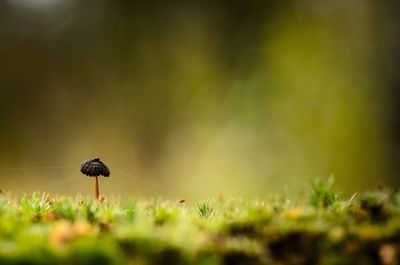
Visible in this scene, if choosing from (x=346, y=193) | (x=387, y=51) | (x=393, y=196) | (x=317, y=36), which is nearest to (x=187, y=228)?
(x=393, y=196)

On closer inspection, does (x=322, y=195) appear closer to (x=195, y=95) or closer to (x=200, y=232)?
(x=200, y=232)

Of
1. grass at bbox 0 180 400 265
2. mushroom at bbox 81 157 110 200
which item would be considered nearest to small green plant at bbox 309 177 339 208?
grass at bbox 0 180 400 265

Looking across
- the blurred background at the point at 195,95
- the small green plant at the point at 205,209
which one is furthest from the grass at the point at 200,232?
the blurred background at the point at 195,95

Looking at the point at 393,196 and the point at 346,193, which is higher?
the point at 346,193

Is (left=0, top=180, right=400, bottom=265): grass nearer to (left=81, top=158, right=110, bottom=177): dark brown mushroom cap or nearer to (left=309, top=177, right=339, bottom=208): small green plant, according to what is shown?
(left=309, top=177, right=339, bottom=208): small green plant

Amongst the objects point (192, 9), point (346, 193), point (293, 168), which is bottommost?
point (346, 193)

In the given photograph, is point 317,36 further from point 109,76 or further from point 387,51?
point 109,76

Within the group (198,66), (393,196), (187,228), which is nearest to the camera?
(187,228)

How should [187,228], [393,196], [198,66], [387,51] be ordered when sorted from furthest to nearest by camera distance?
[198,66], [387,51], [393,196], [187,228]
